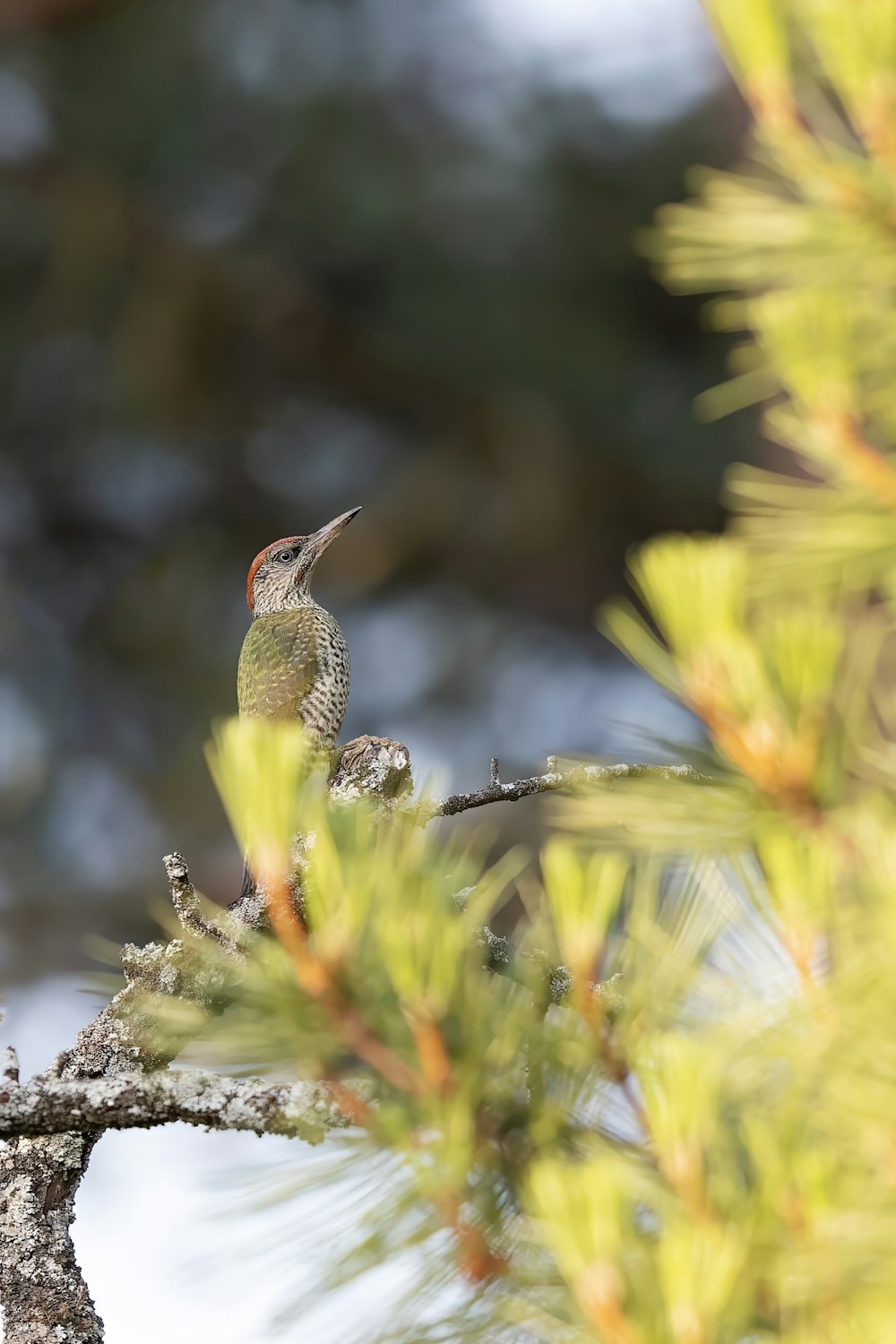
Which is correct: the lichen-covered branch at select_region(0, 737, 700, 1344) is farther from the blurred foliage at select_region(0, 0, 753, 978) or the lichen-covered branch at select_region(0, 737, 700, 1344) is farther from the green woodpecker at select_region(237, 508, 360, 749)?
the blurred foliage at select_region(0, 0, 753, 978)

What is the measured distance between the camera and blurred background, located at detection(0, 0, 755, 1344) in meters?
5.05

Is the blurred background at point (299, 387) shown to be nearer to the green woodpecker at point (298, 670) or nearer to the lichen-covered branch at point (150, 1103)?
the green woodpecker at point (298, 670)

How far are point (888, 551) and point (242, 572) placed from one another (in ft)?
15.4

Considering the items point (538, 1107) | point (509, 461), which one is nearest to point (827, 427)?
point (538, 1107)

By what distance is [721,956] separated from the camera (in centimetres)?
88

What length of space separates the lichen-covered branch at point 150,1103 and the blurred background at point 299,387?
3.75 m

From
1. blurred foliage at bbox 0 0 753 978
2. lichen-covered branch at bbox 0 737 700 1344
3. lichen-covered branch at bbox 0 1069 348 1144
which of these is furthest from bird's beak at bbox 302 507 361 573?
lichen-covered branch at bbox 0 1069 348 1144

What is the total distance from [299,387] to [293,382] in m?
0.04

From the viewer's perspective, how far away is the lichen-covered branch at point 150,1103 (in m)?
1.11

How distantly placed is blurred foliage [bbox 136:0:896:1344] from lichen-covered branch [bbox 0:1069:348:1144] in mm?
180

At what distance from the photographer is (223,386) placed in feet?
17.2

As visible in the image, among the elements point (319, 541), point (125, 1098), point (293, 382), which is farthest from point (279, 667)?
point (125, 1098)

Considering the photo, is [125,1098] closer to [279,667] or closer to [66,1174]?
[66,1174]

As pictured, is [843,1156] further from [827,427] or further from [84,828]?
[84,828]
